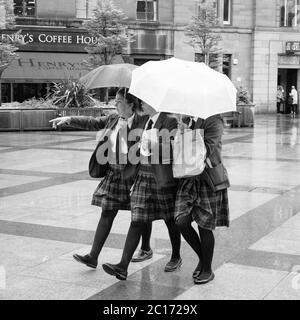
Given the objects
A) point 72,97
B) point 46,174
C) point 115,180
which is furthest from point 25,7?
point 115,180

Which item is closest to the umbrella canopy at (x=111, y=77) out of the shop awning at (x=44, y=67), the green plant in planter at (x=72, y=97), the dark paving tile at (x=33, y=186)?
the dark paving tile at (x=33, y=186)

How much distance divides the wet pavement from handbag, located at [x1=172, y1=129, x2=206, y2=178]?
0.96 metres

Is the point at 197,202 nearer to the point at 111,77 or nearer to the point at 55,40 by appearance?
the point at 111,77

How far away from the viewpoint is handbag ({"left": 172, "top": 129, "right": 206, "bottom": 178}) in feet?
15.2

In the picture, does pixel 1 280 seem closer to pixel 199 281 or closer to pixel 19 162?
pixel 199 281

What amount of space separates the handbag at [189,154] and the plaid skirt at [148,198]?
0.26m

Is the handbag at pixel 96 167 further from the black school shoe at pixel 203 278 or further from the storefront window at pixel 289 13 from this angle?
the storefront window at pixel 289 13

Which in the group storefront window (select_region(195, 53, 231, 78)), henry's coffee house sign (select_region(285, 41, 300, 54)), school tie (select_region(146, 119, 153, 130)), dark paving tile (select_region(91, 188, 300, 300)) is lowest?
dark paving tile (select_region(91, 188, 300, 300))

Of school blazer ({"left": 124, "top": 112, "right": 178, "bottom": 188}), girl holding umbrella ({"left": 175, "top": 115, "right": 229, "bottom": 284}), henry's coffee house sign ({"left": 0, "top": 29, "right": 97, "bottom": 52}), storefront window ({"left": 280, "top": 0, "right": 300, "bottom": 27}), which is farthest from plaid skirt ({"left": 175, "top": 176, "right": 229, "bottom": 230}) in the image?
storefront window ({"left": 280, "top": 0, "right": 300, "bottom": 27})

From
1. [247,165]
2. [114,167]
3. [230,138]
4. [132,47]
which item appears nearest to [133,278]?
[114,167]

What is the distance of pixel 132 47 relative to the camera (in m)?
29.8

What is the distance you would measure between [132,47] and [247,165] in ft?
62.1

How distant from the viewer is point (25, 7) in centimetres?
2836

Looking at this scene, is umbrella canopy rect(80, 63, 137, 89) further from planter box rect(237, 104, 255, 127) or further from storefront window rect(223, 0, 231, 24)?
storefront window rect(223, 0, 231, 24)
